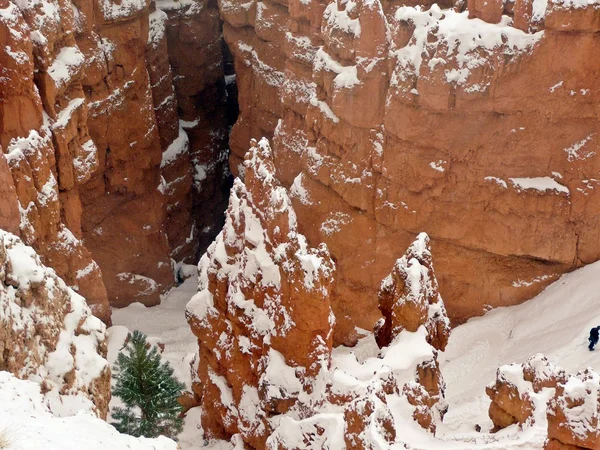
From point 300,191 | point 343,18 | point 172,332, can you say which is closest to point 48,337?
point 300,191

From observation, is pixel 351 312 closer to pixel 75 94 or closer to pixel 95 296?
pixel 95 296

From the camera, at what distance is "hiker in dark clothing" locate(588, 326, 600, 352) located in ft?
69.3

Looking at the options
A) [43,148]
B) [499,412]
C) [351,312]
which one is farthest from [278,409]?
[43,148]

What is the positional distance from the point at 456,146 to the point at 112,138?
1796 cm

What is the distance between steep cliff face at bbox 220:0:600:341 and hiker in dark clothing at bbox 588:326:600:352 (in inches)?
208

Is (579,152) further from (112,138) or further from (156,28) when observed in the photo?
(156,28)

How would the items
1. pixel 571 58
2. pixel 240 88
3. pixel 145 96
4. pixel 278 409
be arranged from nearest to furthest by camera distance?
pixel 278 409, pixel 571 58, pixel 145 96, pixel 240 88

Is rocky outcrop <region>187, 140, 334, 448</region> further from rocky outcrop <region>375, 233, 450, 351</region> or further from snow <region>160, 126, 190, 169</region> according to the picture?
snow <region>160, 126, 190, 169</region>

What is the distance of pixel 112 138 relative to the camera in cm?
3731

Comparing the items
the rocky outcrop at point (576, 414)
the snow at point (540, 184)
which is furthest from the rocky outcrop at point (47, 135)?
the snow at point (540, 184)

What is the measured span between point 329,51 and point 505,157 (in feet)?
26.8

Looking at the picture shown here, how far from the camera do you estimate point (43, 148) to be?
25.8 metres

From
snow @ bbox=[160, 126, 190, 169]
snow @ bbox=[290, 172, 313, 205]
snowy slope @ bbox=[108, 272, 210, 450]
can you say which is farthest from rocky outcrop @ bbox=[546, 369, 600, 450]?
snow @ bbox=[160, 126, 190, 169]

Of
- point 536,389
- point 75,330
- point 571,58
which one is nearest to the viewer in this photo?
point 75,330
